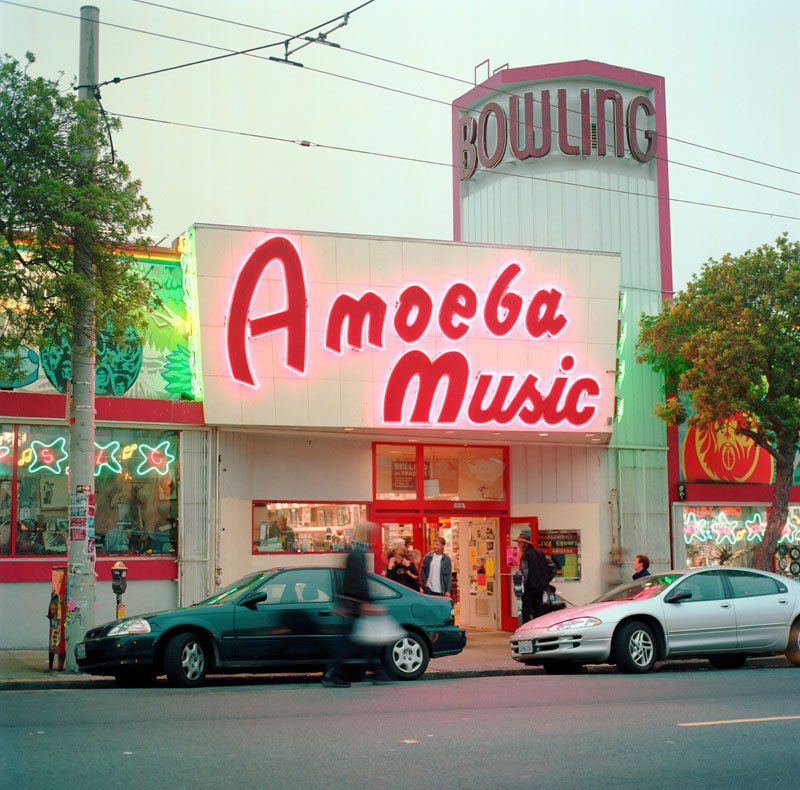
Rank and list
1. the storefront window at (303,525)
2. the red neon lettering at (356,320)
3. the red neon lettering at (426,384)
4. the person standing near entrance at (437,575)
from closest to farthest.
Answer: the person standing near entrance at (437,575), the red neon lettering at (356,320), the red neon lettering at (426,384), the storefront window at (303,525)

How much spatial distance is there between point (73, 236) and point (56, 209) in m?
0.52

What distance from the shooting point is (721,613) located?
51.6 ft

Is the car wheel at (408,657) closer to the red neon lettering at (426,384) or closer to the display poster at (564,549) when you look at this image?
the red neon lettering at (426,384)

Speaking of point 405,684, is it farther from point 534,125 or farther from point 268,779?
point 534,125

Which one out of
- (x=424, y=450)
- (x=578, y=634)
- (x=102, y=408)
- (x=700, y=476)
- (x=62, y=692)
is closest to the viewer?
(x=62, y=692)

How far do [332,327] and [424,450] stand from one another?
12.8ft

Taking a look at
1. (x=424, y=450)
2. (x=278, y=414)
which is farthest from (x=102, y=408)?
(x=424, y=450)

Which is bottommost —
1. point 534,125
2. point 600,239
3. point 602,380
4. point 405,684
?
point 405,684

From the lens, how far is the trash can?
49.5ft

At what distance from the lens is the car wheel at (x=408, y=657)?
47.3ft

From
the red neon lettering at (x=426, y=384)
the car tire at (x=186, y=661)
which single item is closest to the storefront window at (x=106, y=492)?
the red neon lettering at (x=426, y=384)

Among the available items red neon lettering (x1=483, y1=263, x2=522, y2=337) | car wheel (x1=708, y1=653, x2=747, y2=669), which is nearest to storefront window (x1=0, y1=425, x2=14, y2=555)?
red neon lettering (x1=483, y1=263, x2=522, y2=337)

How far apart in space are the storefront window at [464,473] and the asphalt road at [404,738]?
404 inches

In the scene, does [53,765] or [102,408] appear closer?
[53,765]
